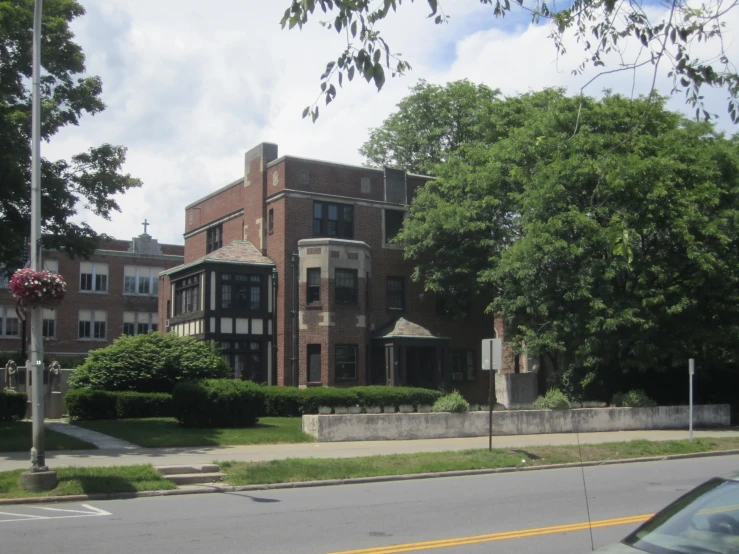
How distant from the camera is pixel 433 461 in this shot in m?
18.4

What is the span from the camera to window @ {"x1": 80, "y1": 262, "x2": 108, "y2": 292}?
194 feet

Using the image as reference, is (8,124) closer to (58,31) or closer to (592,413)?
(58,31)

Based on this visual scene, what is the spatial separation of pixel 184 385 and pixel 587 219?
15540 mm

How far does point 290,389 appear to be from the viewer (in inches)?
1206

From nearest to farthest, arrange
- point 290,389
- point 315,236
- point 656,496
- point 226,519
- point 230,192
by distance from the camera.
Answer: point 226,519 < point 656,496 < point 290,389 < point 315,236 < point 230,192

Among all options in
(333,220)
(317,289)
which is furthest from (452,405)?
(333,220)

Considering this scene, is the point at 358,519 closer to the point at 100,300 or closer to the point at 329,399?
the point at 329,399

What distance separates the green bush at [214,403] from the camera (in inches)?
955

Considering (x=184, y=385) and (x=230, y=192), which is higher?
(x=230, y=192)

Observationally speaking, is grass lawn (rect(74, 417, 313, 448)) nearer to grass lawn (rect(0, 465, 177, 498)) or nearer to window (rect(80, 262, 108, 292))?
grass lawn (rect(0, 465, 177, 498))

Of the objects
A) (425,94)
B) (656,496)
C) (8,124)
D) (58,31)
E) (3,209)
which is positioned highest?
(425,94)

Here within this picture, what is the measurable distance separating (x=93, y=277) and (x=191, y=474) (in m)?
47.2

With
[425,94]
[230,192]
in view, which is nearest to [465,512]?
[230,192]

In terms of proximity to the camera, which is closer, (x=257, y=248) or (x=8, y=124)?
(x=8, y=124)
